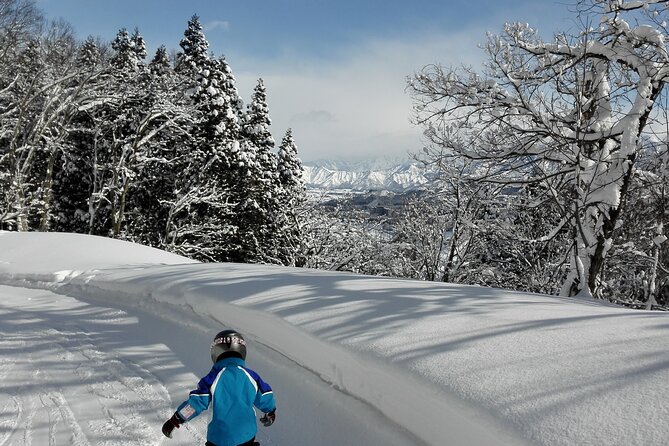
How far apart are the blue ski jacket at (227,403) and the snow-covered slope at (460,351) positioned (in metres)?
1.03

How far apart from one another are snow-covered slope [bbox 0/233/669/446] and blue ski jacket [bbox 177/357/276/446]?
3.39 feet

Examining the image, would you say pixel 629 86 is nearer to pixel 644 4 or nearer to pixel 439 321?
pixel 644 4

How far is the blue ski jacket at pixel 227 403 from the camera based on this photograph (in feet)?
9.04

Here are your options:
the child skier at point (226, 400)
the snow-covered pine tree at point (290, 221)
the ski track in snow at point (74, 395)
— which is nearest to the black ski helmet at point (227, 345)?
the child skier at point (226, 400)

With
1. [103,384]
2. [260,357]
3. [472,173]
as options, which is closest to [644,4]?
[472,173]

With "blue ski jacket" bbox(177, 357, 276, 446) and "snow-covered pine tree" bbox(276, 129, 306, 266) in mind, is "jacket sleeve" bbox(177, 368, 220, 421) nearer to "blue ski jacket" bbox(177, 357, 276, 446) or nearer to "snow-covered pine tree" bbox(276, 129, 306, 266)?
"blue ski jacket" bbox(177, 357, 276, 446)

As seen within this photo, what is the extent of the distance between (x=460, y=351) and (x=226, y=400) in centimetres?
170

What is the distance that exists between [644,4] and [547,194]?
286cm

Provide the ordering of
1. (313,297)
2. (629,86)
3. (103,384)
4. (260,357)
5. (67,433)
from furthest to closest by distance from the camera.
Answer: (629,86)
(313,297)
(260,357)
(103,384)
(67,433)

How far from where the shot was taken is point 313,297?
5145 mm

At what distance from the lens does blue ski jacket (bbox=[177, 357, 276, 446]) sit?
2754mm

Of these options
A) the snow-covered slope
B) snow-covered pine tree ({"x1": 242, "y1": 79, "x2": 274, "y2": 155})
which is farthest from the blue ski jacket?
snow-covered pine tree ({"x1": 242, "y1": 79, "x2": 274, "y2": 155})

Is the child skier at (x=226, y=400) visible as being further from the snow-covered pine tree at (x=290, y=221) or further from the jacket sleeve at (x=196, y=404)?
the snow-covered pine tree at (x=290, y=221)

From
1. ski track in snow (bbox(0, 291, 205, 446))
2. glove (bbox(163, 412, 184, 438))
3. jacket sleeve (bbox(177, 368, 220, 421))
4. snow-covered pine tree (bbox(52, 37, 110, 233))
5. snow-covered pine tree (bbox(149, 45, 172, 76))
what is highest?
snow-covered pine tree (bbox(149, 45, 172, 76))
